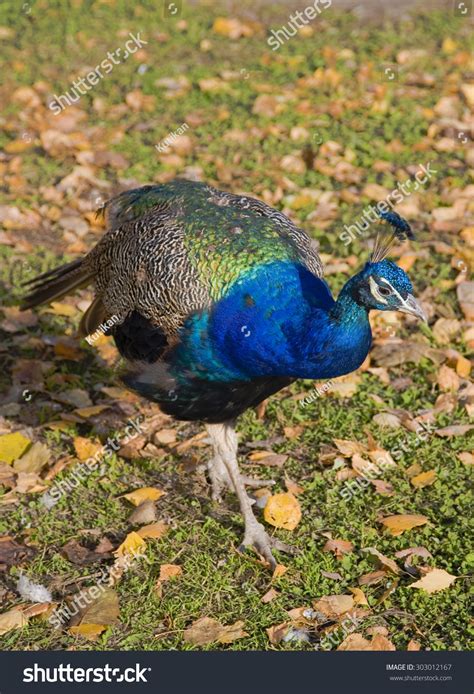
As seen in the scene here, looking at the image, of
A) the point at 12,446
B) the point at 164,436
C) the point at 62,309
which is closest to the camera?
the point at 12,446

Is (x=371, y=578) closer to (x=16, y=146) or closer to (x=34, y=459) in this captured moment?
(x=34, y=459)

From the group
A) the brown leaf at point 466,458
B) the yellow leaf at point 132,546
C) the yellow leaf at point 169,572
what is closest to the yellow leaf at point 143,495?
the yellow leaf at point 132,546

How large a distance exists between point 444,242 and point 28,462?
2.63 m

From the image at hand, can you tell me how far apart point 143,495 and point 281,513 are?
565mm

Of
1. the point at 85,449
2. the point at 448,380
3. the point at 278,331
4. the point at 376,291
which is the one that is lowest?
the point at 448,380

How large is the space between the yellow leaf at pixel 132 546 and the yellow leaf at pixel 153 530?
2.0 inches

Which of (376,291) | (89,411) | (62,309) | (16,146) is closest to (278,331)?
(376,291)

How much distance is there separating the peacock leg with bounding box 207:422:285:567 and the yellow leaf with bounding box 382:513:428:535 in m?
0.40

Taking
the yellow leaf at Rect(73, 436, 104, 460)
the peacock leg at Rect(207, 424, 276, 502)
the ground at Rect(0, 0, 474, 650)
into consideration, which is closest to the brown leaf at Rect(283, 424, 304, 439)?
the ground at Rect(0, 0, 474, 650)

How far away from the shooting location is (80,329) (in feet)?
15.1

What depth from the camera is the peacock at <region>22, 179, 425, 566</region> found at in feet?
11.1

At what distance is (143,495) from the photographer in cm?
409

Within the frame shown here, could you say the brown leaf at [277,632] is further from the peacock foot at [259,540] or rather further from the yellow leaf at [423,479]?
the yellow leaf at [423,479]

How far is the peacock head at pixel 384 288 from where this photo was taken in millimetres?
3262
